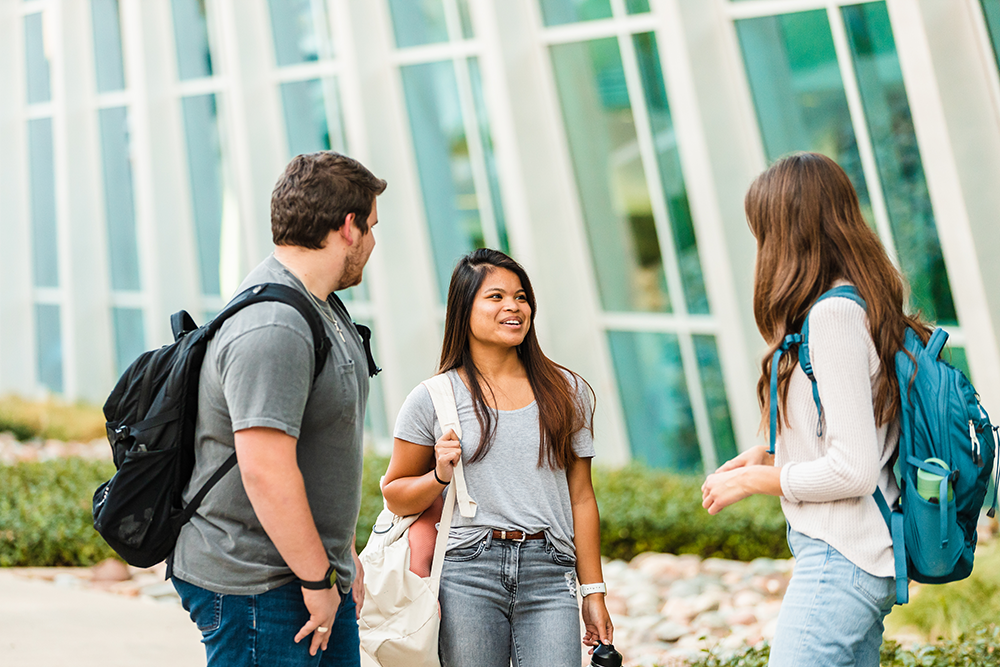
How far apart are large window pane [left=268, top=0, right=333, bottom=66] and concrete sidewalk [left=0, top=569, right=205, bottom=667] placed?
890 centimetres

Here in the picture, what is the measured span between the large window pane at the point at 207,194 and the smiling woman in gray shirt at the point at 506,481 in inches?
517

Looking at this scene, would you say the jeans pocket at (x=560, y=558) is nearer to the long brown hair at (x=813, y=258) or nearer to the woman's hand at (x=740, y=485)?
the woman's hand at (x=740, y=485)

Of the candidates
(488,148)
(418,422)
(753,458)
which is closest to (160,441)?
(418,422)

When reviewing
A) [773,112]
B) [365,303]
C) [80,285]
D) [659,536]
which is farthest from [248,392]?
[80,285]

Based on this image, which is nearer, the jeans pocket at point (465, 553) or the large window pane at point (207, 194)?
the jeans pocket at point (465, 553)

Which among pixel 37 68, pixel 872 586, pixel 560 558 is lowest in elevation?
pixel 872 586

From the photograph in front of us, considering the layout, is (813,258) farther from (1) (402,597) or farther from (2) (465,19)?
(2) (465,19)

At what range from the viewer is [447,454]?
2.77 meters

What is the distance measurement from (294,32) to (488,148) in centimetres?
408

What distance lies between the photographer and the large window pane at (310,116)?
44.4 feet

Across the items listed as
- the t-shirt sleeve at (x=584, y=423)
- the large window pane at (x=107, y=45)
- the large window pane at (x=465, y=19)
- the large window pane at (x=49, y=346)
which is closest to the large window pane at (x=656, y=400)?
the large window pane at (x=465, y=19)

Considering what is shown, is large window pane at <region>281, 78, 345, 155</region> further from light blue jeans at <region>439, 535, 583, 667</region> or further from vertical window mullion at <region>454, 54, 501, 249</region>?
light blue jeans at <region>439, 535, 583, 667</region>

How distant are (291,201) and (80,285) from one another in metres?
15.3

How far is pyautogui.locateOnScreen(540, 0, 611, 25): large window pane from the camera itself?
970 centimetres
